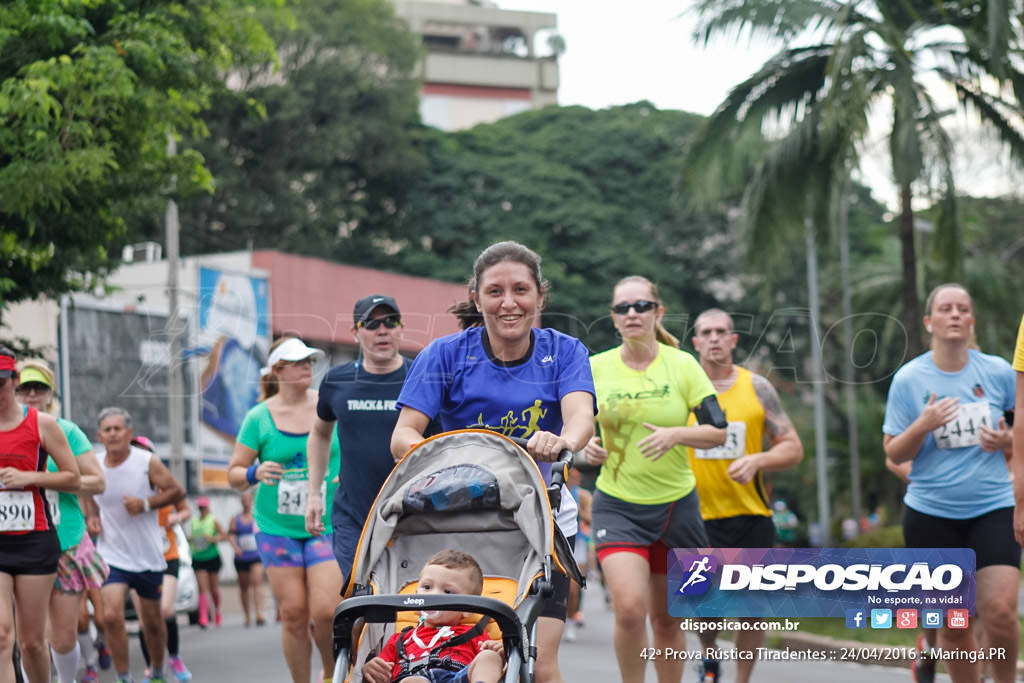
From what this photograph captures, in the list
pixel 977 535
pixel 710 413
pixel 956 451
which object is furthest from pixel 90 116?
pixel 977 535

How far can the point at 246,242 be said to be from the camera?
4631 cm

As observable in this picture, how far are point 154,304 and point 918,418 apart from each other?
2819 centimetres

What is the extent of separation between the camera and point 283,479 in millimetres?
8359

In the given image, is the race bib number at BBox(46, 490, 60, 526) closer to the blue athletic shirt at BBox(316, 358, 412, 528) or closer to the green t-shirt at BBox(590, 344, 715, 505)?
the blue athletic shirt at BBox(316, 358, 412, 528)

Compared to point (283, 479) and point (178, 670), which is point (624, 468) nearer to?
point (283, 479)

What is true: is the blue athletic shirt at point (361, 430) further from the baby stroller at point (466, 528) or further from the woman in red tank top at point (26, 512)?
the baby stroller at point (466, 528)

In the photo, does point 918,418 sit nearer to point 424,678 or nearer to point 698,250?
point 424,678

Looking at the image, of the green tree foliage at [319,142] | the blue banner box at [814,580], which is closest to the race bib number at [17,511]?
the blue banner box at [814,580]

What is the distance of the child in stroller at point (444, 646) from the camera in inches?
186

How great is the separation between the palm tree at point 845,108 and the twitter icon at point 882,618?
7.24 meters

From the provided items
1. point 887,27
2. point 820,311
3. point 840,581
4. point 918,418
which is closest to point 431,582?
point 918,418

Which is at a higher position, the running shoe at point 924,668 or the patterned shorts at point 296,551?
the patterned shorts at point 296,551

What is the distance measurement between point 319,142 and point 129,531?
125ft

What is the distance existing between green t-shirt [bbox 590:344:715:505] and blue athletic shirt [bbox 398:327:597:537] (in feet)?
6.82
